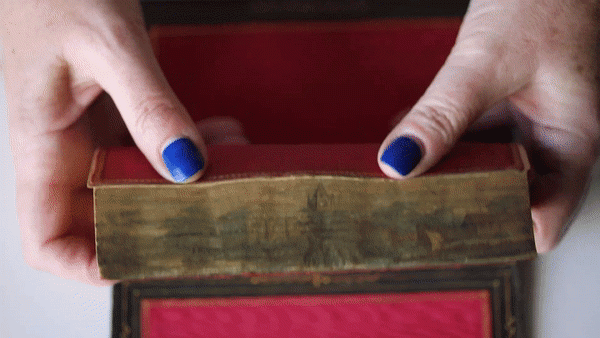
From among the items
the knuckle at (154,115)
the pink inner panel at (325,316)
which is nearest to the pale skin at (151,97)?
the knuckle at (154,115)

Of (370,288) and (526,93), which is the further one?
(370,288)

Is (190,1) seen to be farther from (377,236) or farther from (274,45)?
(377,236)

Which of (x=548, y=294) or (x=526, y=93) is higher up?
(x=526, y=93)

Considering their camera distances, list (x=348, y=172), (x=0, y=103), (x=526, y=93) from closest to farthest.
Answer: (x=348, y=172)
(x=526, y=93)
(x=0, y=103)

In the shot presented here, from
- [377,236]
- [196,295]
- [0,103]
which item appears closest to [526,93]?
[377,236]

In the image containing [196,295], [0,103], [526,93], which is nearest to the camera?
[526,93]

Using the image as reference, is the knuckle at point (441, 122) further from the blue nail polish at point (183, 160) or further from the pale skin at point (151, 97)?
the blue nail polish at point (183, 160)

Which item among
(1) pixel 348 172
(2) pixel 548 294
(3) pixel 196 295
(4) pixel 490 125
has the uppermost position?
(1) pixel 348 172
